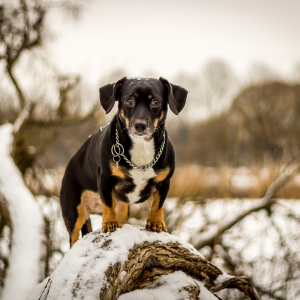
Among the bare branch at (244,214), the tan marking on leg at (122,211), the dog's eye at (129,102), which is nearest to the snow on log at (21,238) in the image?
the dog's eye at (129,102)

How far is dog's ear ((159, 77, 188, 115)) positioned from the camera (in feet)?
7.38

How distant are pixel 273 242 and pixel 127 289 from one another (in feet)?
9.41

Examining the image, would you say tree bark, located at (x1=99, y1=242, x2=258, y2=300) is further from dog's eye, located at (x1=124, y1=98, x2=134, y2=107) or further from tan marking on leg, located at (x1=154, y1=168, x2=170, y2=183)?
dog's eye, located at (x1=124, y1=98, x2=134, y2=107)

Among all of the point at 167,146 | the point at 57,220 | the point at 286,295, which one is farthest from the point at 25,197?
the point at 286,295

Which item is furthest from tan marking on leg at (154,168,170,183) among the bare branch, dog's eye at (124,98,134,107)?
the bare branch

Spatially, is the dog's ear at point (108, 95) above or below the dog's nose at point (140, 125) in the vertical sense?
above

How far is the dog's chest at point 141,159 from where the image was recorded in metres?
2.21

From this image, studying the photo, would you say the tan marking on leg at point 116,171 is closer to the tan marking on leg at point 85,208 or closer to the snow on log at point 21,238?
the tan marking on leg at point 85,208

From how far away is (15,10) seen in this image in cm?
540

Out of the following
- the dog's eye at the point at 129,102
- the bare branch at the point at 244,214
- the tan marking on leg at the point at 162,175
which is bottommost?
the bare branch at the point at 244,214

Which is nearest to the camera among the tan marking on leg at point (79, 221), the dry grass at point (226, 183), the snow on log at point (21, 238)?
the snow on log at point (21, 238)

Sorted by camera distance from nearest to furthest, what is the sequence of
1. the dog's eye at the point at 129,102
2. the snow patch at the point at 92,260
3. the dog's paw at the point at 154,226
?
the snow patch at the point at 92,260, the dog's eye at the point at 129,102, the dog's paw at the point at 154,226

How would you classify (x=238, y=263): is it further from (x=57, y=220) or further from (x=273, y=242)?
(x=57, y=220)

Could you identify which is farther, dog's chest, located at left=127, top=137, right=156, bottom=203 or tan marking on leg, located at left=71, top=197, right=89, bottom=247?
tan marking on leg, located at left=71, top=197, right=89, bottom=247
